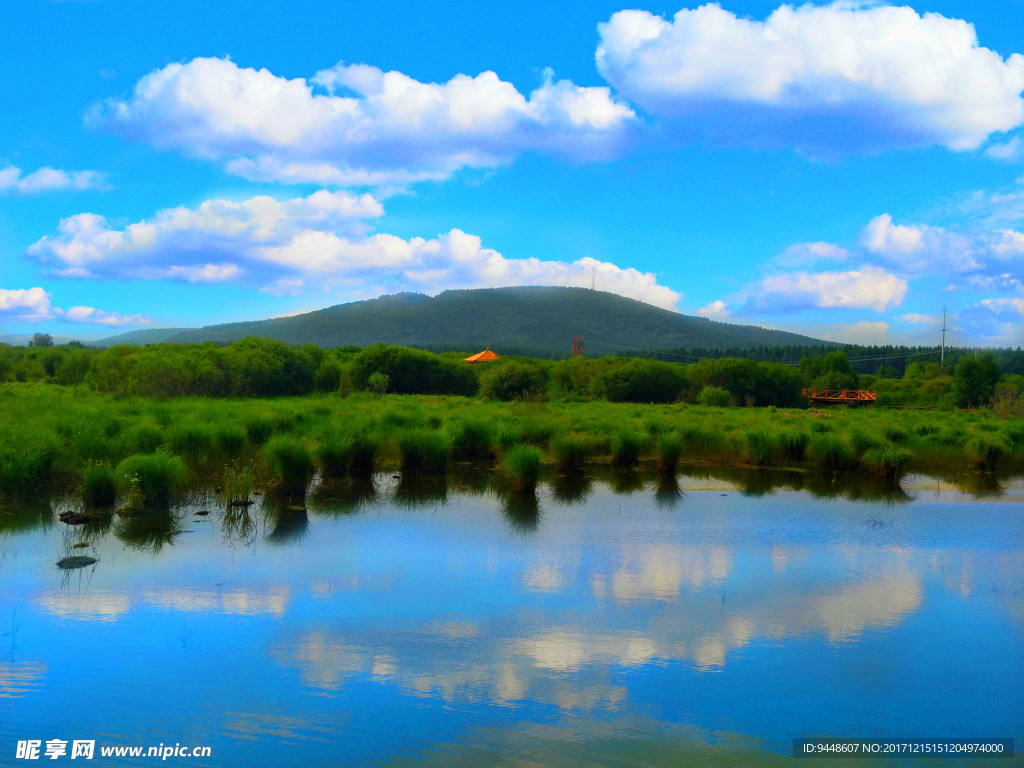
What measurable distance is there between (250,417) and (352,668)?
12270 millimetres

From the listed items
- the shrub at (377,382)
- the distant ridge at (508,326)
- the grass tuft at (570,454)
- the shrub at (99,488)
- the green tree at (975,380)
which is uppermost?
the distant ridge at (508,326)

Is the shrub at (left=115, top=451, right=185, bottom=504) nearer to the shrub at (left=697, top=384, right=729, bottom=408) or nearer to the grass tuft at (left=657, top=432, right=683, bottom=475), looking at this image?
the grass tuft at (left=657, top=432, right=683, bottom=475)

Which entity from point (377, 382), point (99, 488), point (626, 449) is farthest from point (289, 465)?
point (377, 382)

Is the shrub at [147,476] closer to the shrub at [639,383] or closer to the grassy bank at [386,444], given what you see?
the grassy bank at [386,444]

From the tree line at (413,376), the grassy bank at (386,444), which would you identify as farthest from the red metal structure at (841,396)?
the grassy bank at (386,444)

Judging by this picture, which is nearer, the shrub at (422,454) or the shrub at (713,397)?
the shrub at (422,454)

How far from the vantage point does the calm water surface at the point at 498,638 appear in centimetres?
504

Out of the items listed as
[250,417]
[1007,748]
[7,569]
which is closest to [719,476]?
[250,417]

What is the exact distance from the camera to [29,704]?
5.21 m

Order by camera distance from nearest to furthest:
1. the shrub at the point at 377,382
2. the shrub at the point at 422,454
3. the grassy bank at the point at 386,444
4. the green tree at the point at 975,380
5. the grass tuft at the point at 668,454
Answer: the grassy bank at the point at 386,444, the shrub at the point at 422,454, the grass tuft at the point at 668,454, the shrub at the point at 377,382, the green tree at the point at 975,380

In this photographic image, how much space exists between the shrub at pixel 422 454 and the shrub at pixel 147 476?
4.95m

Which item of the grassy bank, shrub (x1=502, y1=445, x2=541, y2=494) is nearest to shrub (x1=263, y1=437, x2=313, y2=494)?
the grassy bank

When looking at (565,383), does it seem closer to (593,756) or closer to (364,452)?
(364,452)

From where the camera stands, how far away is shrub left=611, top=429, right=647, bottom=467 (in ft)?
57.0
